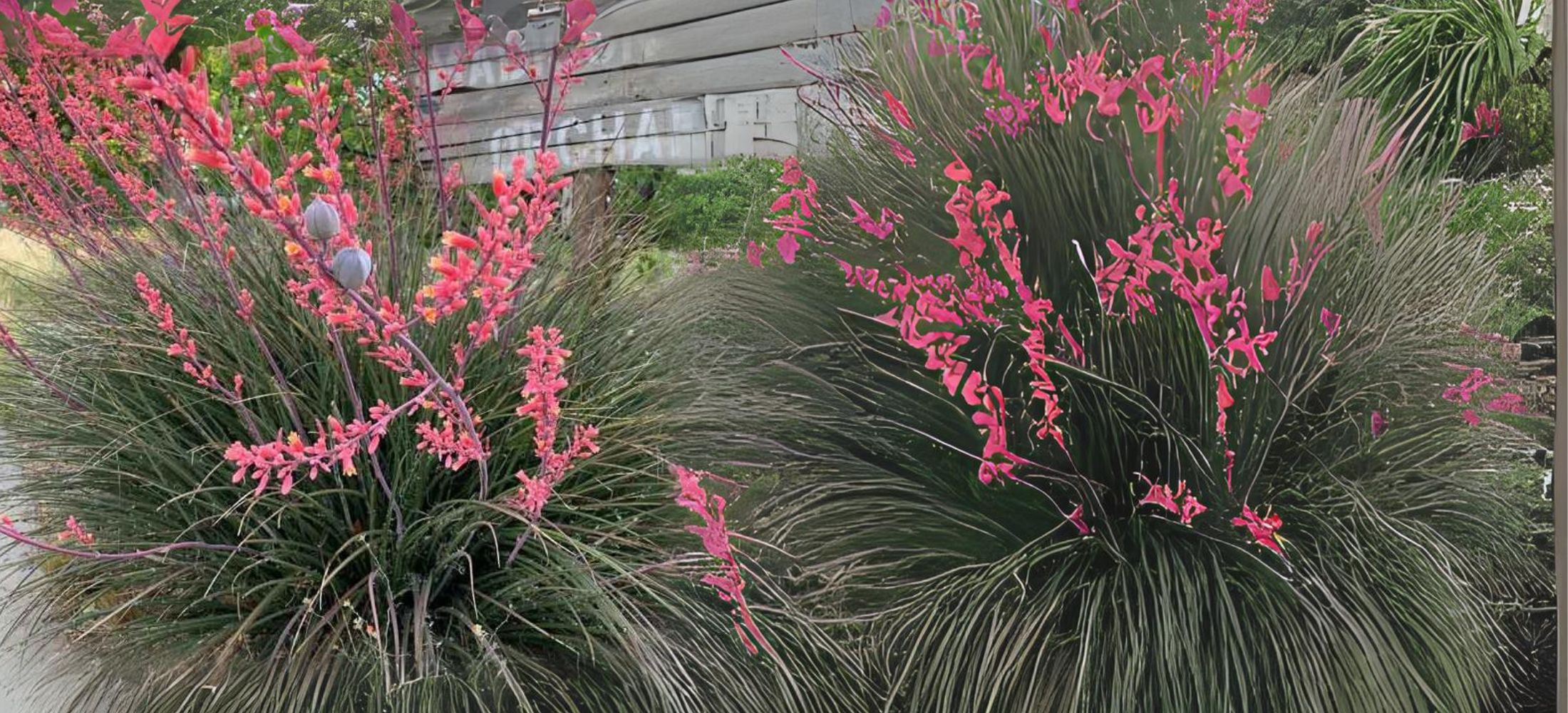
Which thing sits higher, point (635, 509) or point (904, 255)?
point (904, 255)

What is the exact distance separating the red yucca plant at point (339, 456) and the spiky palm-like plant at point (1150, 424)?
0.21 meters

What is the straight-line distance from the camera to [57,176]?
5.32 feet

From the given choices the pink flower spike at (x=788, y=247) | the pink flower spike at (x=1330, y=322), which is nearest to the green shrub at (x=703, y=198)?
the pink flower spike at (x=788, y=247)

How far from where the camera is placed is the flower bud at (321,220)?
0.93m

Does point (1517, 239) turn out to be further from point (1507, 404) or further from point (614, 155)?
point (614, 155)

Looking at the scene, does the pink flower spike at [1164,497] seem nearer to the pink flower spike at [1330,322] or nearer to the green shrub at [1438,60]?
the pink flower spike at [1330,322]

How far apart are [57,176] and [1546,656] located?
2186mm

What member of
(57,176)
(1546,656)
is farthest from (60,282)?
(1546,656)

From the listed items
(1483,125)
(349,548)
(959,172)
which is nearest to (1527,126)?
(1483,125)

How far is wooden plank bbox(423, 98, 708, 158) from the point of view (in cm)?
185

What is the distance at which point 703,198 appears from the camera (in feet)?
6.37

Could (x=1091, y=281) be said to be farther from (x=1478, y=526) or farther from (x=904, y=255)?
(x=1478, y=526)

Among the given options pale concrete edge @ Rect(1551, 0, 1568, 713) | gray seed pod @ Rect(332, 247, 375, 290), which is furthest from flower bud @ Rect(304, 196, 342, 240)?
pale concrete edge @ Rect(1551, 0, 1568, 713)

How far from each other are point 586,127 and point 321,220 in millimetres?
964
